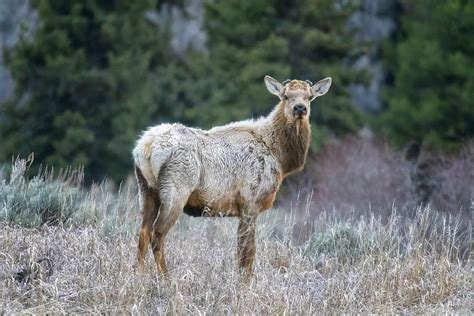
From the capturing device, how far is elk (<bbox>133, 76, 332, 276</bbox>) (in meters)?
11.2

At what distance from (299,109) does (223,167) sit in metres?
1.20

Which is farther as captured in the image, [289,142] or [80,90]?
[80,90]

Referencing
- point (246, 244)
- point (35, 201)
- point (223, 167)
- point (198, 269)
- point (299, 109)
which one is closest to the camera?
point (198, 269)

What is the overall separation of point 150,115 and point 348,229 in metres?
19.1

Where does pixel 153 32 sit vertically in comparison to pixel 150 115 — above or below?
above

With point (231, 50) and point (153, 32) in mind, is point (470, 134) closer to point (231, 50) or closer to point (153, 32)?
point (231, 50)

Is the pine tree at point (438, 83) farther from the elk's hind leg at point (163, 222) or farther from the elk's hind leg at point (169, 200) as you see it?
the elk's hind leg at point (163, 222)

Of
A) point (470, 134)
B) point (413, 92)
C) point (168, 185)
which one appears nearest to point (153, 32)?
point (413, 92)

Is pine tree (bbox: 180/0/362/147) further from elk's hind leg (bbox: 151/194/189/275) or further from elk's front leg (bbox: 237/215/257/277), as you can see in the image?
elk's hind leg (bbox: 151/194/189/275)

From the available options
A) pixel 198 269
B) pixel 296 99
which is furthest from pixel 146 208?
pixel 296 99

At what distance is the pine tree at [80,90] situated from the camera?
2958 cm

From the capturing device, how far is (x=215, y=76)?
102 feet

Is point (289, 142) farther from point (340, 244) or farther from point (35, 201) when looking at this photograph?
point (35, 201)

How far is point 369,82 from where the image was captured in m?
31.0
